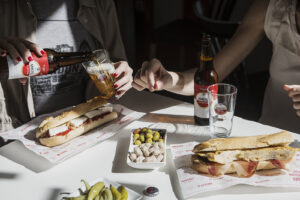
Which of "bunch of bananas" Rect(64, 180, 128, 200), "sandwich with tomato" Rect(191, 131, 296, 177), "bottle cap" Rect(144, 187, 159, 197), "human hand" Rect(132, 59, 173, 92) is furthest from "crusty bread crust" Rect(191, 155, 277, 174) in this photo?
"human hand" Rect(132, 59, 173, 92)

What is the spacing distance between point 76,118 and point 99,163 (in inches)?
15.0

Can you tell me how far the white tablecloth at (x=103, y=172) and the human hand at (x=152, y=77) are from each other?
196 mm

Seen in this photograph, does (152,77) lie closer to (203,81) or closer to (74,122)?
(203,81)

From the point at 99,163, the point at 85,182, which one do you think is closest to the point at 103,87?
the point at 99,163

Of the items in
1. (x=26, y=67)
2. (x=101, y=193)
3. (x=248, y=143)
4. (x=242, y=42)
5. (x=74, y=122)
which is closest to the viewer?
(x=101, y=193)

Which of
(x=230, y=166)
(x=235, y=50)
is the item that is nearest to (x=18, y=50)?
(x=230, y=166)

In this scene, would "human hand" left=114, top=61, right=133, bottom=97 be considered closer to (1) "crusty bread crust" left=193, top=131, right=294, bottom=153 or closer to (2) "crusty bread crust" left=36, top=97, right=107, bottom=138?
(2) "crusty bread crust" left=36, top=97, right=107, bottom=138

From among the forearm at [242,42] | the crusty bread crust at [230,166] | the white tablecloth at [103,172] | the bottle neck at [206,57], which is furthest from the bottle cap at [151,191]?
the forearm at [242,42]

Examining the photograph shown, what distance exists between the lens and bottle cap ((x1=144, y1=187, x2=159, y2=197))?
3.46 ft

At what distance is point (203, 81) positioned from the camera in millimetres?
1588

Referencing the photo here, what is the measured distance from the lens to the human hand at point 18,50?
1355 mm

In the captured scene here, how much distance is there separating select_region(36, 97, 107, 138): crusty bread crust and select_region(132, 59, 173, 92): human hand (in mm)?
223

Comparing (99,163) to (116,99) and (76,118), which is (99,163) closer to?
(76,118)

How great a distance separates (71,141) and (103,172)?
29 cm
